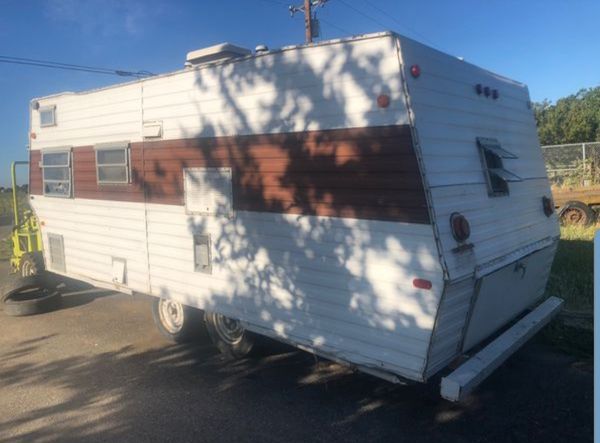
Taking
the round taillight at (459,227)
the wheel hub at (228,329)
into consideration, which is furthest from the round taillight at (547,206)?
the wheel hub at (228,329)

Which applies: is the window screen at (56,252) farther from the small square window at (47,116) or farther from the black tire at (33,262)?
the small square window at (47,116)

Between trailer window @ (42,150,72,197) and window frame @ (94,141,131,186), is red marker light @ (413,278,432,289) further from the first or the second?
trailer window @ (42,150,72,197)

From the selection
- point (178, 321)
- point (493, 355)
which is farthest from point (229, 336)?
point (493, 355)

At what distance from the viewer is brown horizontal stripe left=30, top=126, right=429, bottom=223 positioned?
3.99 metres

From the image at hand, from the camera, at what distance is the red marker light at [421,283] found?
12.6 feet

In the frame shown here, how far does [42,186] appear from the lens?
826 centimetres

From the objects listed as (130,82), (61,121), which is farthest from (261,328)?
(61,121)

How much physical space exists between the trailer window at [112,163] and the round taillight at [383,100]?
3637mm

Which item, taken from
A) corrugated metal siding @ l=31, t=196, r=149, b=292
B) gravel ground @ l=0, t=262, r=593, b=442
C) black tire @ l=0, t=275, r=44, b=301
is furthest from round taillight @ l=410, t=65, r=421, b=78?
black tire @ l=0, t=275, r=44, b=301

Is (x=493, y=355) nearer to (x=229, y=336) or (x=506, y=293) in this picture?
(x=506, y=293)

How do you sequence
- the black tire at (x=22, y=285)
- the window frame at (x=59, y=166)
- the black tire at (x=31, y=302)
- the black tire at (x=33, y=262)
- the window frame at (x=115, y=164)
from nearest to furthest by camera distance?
1. the window frame at (x=115, y=164)
2. the window frame at (x=59, y=166)
3. the black tire at (x=31, y=302)
4. the black tire at (x=22, y=285)
5. the black tire at (x=33, y=262)

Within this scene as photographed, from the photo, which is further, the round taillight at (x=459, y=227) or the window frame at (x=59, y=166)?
the window frame at (x=59, y=166)

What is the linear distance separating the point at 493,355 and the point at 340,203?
1.90 meters

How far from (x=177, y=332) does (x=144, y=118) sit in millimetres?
2681
